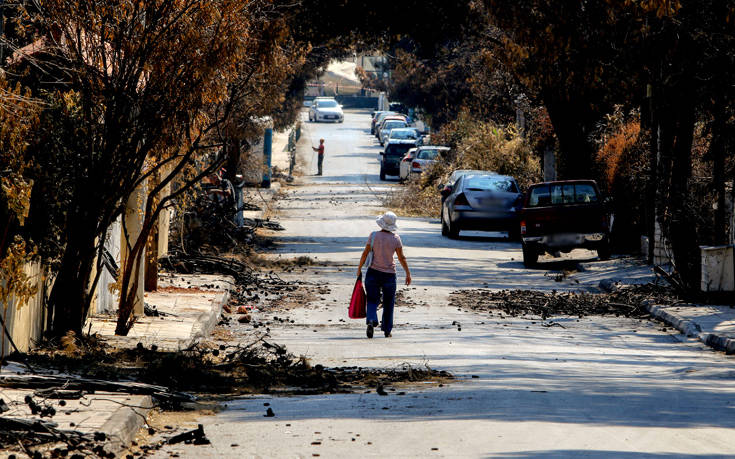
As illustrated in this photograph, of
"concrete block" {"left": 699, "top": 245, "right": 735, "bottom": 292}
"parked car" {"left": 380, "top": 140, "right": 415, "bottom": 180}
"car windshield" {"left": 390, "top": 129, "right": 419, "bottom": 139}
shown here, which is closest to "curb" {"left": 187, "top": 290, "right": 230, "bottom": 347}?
"concrete block" {"left": 699, "top": 245, "right": 735, "bottom": 292}

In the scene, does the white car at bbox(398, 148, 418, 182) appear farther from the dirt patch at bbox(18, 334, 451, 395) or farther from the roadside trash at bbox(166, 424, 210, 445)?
the roadside trash at bbox(166, 424, 210, 445)

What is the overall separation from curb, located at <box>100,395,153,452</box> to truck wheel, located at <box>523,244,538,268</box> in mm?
16278

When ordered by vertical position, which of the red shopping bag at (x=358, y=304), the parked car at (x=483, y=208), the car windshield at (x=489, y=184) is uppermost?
the car windshield at (x=489, y=184)

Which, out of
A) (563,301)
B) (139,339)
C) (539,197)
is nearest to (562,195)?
(539,197)

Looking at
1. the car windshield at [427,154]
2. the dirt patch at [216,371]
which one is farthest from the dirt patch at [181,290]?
the car windshield at [427,154]

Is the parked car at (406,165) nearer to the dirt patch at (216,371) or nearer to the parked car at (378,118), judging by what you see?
the parked car at (378,118)

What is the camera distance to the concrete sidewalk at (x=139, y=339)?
26.3ft

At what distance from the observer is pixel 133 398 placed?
9.08 metres

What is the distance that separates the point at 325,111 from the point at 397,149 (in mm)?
42964

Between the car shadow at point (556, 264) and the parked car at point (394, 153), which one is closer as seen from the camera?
the car shadow at point (556, 264)

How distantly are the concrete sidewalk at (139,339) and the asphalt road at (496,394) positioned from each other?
0.51 meters

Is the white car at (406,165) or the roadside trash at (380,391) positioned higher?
the white car at (406,165)

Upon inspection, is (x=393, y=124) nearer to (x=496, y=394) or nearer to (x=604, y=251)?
(x=604, y=251)

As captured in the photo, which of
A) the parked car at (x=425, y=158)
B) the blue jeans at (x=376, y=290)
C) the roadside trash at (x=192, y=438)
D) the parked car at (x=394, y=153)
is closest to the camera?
the roadside trash at (x=192, y=438)
